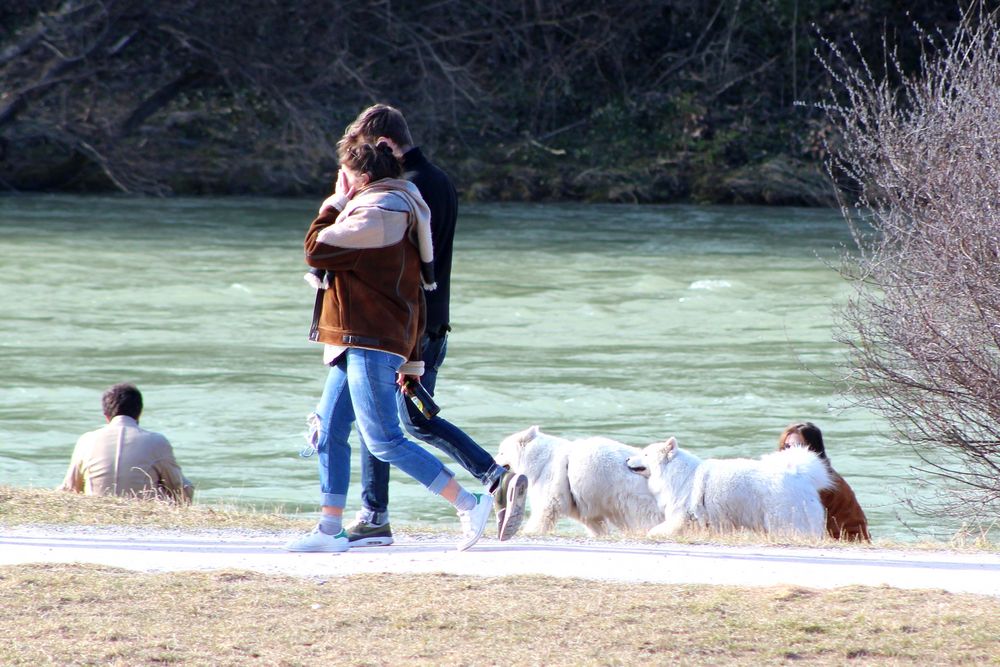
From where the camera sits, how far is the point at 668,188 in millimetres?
34625

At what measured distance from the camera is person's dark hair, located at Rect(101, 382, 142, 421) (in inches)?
345

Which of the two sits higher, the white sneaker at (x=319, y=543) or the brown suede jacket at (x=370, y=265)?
the brown suede jacket at (x=370, y=265)

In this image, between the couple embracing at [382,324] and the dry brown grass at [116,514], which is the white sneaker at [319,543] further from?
the dry brown grass at [116,514]

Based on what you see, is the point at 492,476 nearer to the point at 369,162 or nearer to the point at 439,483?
the point at 439,483

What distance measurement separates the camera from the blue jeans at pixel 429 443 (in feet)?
Answer: 19.7

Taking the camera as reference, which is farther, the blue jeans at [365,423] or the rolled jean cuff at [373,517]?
the rolled jean cuff at [373,517]

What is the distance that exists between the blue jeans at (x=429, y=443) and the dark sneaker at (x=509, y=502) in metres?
0.05

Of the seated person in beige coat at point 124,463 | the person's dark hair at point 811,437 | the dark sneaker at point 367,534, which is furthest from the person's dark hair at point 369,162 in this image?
the person's dark hair at point 811,437

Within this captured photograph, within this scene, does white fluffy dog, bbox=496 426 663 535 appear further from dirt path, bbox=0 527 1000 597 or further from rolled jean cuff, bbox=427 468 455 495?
rolled jean cuff, bbox=427 468 455 495

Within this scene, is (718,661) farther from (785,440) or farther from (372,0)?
(372,0)

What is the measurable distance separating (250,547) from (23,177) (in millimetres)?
28761

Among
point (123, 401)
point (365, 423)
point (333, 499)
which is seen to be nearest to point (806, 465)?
point (333, 499)

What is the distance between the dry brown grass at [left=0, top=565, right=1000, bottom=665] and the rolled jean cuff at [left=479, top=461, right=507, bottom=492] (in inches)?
25.7

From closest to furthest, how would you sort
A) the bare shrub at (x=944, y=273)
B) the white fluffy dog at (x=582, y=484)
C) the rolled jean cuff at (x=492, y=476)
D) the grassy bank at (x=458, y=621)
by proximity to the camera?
the grassy bank at (x=458, y=621), the rolled jean cuff at (x=492, y=476), the bare shrub at (x=944, y=273), the white fluffy dog at (x=582, y=484)
